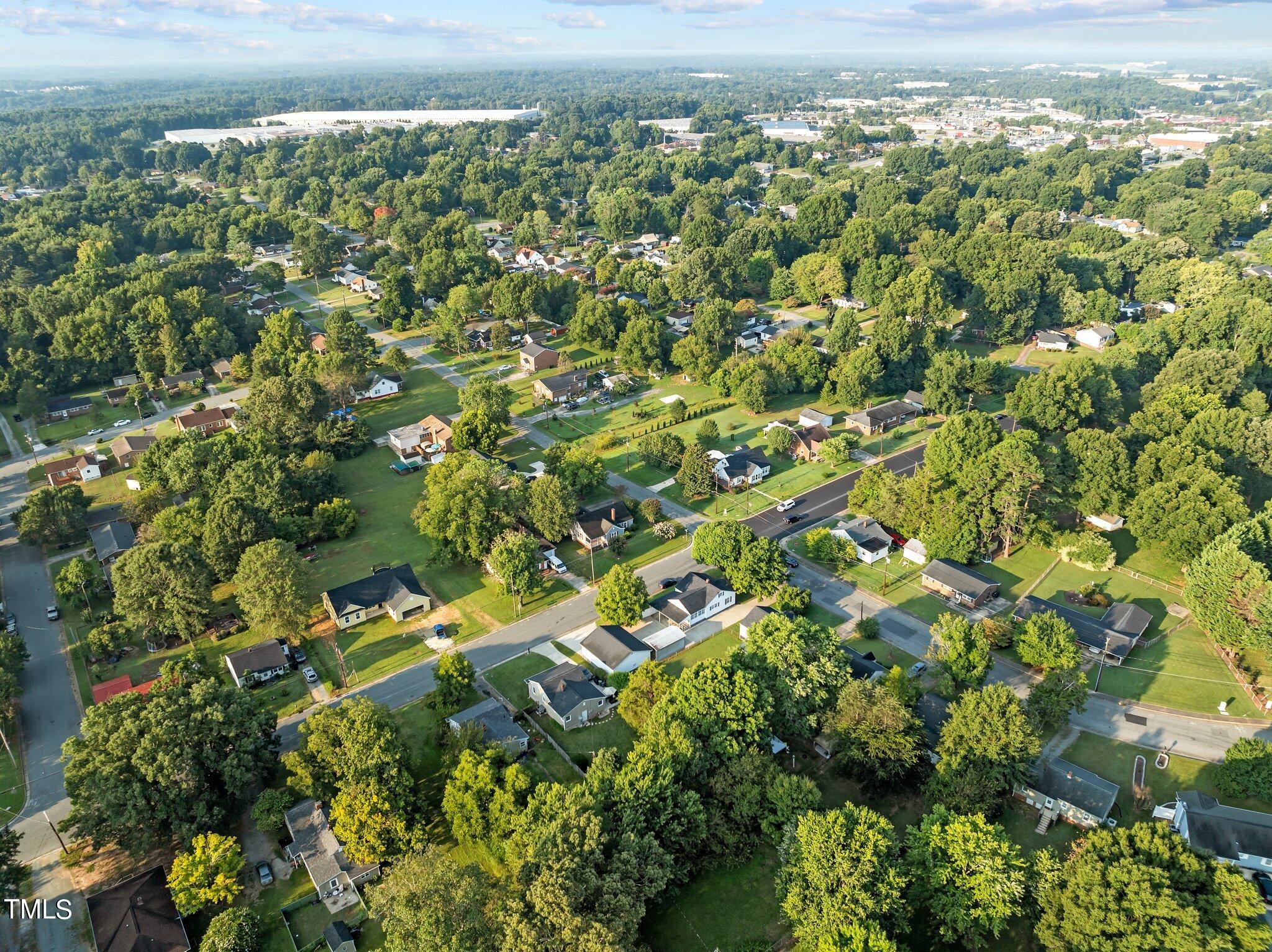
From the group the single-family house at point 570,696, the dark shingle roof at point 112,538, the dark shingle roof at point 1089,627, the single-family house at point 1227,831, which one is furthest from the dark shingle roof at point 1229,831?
the dark shingle roof at point 112,538

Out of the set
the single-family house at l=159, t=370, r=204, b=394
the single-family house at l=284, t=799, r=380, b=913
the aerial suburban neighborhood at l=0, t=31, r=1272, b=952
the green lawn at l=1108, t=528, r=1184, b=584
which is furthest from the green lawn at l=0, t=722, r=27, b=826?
the green lawn at l=1108, t=528, r=1184, b=584

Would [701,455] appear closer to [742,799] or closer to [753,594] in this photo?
[753,594]

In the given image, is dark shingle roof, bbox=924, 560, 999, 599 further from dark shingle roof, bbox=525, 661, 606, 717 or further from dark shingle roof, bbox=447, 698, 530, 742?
dark shingle roof, bbox=447, 698, 530, 742

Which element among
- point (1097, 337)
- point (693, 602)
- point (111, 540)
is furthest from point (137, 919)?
point (1097, 337)

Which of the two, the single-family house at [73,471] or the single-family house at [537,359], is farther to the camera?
the single-family house at [537,359]

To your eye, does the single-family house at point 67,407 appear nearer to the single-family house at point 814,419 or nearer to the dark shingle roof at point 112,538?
the dark shingle roof at point 112,538

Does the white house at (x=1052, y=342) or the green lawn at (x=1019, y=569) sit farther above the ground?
the white house at (x=1052, y=342)

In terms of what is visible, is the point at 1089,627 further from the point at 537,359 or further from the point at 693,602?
the point at 537,359

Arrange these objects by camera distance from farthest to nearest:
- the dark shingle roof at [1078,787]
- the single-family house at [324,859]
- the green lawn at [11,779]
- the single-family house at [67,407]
A: the single-family house at [67,407] < the green lawn at [11,779] < the dark shingle roof at [1078,787] < the single-family house at [324,859]
